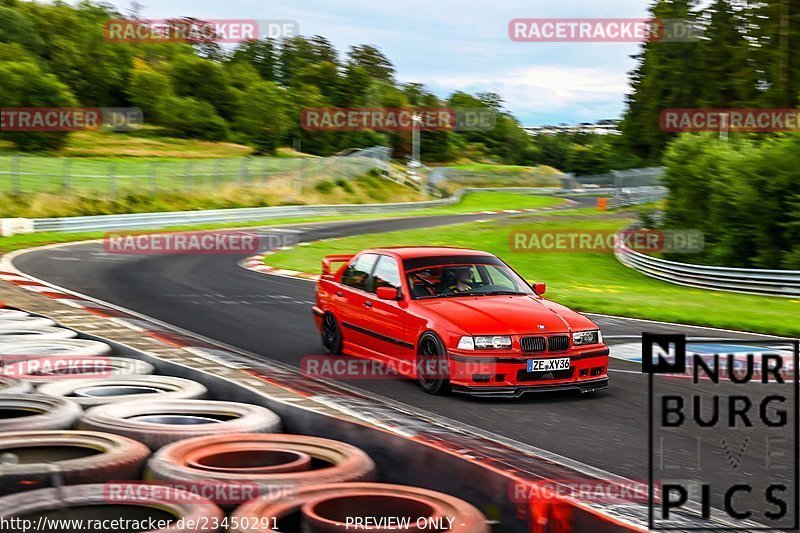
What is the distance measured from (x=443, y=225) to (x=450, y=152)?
7125 centimetres

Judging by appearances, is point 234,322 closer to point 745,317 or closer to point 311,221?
point 745,317

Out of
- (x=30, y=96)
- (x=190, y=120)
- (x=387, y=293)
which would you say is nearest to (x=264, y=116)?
(x=190, y=120)

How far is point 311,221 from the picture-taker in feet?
156

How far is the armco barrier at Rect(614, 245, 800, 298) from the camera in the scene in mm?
23516

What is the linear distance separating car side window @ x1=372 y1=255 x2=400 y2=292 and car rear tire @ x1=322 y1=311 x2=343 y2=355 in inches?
34.7

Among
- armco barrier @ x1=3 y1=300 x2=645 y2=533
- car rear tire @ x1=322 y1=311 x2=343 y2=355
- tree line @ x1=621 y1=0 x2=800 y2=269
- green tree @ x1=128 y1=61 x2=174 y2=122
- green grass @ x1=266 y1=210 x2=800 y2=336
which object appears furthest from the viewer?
green tree @ x1=128 y1=61 x2=174 y2=122

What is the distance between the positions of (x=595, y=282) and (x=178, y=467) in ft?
78.7

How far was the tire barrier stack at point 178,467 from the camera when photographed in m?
4.38

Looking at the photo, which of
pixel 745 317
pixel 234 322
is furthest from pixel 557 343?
pixel 745 317

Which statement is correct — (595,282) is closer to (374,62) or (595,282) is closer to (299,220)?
(299,220)

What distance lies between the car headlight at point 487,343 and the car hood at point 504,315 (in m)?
0.05

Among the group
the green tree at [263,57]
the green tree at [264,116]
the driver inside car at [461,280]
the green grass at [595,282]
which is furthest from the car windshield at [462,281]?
the green tree at [263,57]
